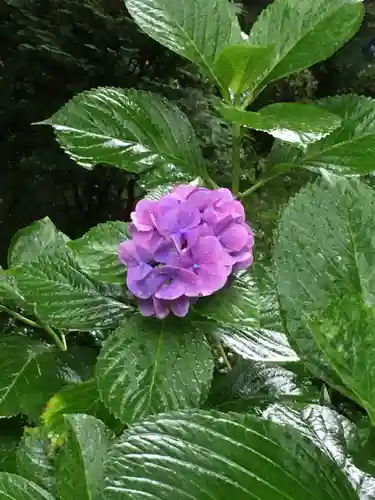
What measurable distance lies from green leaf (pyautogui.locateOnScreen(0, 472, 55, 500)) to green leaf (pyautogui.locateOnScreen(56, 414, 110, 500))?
0.02m

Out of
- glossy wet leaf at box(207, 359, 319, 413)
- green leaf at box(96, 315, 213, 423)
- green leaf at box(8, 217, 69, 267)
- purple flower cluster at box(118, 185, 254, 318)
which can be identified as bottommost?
green leaf at box(8, 217, 69, 267)

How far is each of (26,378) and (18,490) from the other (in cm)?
26

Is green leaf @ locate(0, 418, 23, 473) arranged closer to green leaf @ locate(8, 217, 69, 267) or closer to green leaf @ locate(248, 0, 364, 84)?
green leaf @ locate(8, 217, 69, 267)

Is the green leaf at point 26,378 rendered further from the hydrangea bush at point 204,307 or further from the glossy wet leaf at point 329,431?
the glossy wet leaf at point 329,431

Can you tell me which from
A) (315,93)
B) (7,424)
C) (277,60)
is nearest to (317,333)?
(277,60)

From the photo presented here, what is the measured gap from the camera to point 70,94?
212 cm

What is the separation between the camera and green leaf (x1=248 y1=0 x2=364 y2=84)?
606 millimetres

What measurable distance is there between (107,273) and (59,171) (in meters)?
1.66

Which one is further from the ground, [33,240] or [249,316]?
[249,316]

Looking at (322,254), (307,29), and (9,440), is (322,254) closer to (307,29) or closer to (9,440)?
(307,29)

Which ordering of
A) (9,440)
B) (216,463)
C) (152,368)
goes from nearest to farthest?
1. (216,463)
2. (152,368)
3. (9,440)

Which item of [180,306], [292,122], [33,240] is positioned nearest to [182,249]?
[180,306]

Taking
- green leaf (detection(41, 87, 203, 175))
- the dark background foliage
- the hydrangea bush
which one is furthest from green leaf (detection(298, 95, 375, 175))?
the dark background foliage

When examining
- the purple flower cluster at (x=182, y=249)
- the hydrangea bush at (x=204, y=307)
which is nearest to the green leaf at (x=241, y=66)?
the hydrangea bush at (x=204, y=307)
